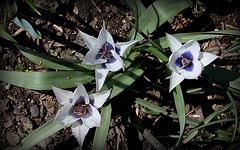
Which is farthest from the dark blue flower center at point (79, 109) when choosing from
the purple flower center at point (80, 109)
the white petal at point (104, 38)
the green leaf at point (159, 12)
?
the green leaf at point (159, 12)

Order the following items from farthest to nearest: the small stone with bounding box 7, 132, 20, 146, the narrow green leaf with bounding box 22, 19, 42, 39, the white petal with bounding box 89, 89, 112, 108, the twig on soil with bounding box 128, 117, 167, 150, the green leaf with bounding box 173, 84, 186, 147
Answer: the small stone with bounding box 7, 132, 20, 146 < the narrow green leaf with bounding box 22, 19, 42, 39 < the twig on soil with bounding box 128, 117, 167, 150 < the green leaf with bounding box 173, 84, 186, 147 < the white petal with bounding box 89, 89, 112, 108

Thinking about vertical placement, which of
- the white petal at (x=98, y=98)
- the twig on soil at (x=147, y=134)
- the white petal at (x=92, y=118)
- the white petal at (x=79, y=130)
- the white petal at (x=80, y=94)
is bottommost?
the twig on soil at (x=147, y=134)

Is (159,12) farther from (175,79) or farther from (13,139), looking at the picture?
(13,139)

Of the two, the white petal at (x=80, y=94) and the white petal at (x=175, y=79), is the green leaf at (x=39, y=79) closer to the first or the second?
the white petal at (x=80, y=94)

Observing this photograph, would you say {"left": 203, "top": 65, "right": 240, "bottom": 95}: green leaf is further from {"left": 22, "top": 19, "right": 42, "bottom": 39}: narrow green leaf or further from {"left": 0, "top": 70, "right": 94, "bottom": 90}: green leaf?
{"left": 22, "top": 19, "right": 42, "bottom": 39}: narrow green leaf

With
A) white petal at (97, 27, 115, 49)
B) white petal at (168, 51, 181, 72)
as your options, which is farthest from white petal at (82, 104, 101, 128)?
white petal at (168, 51, 181, 72)

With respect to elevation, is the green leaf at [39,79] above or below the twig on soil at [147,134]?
above
